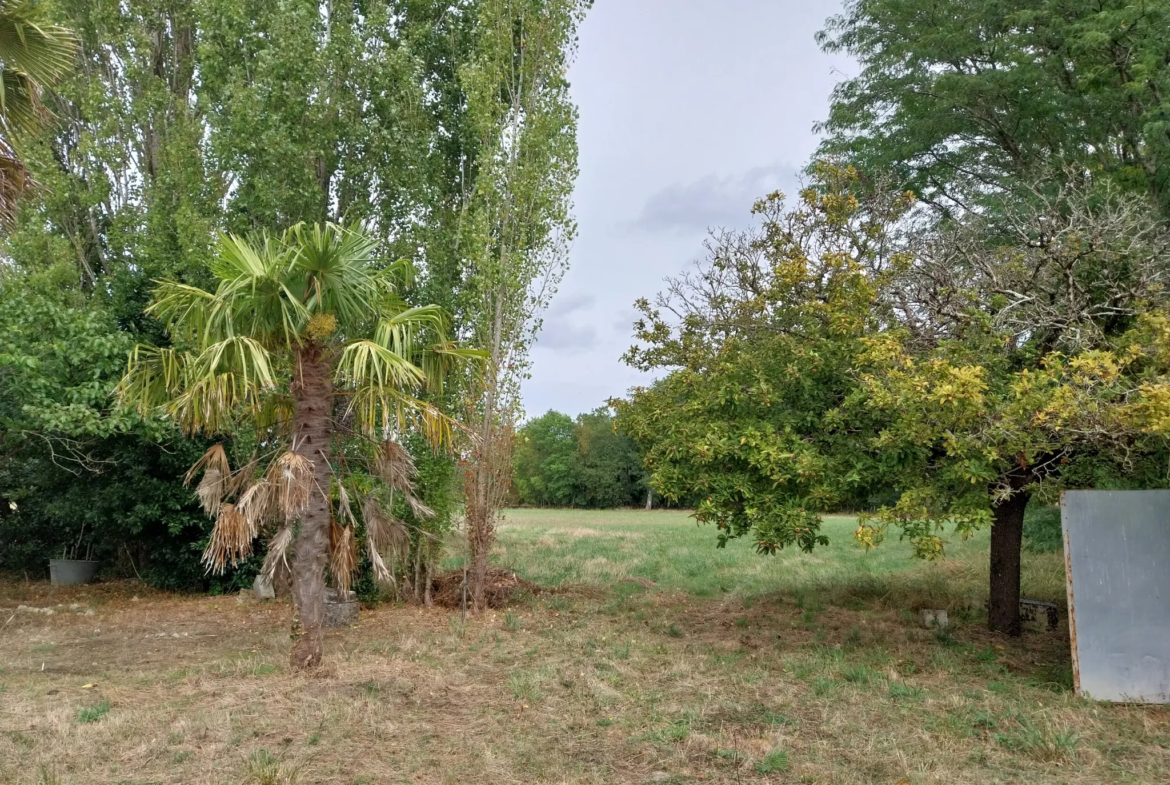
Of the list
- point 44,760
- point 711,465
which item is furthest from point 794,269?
point 44,760

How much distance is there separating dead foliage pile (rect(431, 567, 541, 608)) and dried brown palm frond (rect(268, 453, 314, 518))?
5201 millimetres

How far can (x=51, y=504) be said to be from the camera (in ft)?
42.8

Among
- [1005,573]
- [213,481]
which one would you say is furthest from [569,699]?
[1005,573]

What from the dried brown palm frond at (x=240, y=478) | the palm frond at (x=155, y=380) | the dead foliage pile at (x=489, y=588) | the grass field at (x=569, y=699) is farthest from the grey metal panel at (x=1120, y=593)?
the palm frond at (x=155, y=380)

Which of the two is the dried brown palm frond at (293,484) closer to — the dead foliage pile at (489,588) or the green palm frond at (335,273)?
the green palm frond at (335,273)

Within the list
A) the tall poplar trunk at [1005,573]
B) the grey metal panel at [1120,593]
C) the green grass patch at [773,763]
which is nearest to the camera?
the green grass patch at [773,763]

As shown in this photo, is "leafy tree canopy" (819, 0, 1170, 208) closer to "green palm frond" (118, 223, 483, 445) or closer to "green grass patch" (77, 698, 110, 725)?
"green palm frond" (118, 223, 483, 445)

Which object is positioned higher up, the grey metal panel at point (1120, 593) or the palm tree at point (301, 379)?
the palm tree at point (301, 379)

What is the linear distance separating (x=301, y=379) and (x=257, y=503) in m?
1.35

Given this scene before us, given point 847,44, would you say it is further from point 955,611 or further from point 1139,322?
point 955,611

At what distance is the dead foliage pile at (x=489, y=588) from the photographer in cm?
1226

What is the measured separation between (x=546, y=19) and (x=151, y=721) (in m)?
11.6

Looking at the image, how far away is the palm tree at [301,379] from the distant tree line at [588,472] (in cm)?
4962

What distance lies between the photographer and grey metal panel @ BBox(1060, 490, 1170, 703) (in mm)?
6719
